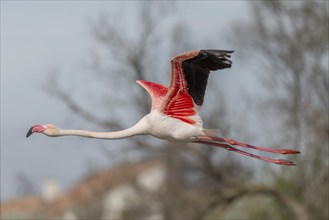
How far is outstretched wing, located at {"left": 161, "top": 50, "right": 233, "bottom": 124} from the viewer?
13992 millimetres

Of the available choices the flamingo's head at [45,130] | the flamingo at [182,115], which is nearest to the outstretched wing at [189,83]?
the flamingo at [182,115]

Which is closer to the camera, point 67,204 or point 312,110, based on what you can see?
point 312,110

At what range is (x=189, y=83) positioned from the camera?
14.4 m

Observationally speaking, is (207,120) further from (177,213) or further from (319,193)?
(319,193)

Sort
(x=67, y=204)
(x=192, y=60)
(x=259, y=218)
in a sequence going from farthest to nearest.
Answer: (x=67, y=204)
(x=259, y=218)
(x=192, y=60)

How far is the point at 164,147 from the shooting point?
40.7 m

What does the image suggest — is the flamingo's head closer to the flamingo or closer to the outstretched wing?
the flamingo

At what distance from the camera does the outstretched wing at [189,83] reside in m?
14.0

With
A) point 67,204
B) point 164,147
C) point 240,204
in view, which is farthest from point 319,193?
point 67,204

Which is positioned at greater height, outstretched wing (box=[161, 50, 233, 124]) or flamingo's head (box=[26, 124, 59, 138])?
outstretched wing (box=[161, 50, 233, 124])

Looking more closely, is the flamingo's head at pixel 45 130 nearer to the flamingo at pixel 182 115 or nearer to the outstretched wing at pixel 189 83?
the flamingo at pixel 182 115

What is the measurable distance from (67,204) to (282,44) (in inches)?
604

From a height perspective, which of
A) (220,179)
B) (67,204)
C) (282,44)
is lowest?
(67,204)

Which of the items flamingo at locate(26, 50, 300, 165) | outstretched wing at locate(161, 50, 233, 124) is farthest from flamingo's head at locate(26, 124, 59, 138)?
outstretched wing at locate(161, 50, 233, 124)
